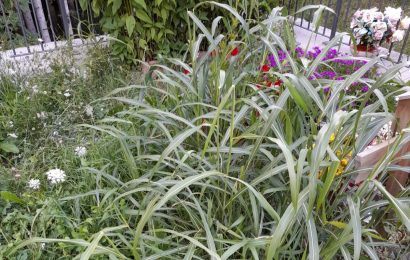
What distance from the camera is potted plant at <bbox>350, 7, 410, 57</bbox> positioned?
3082 mm

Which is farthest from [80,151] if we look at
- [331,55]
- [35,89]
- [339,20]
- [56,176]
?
[339,20]

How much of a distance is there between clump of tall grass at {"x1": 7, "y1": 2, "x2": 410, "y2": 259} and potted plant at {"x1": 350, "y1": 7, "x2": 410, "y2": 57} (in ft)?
4.75

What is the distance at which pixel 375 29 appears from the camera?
3086mm

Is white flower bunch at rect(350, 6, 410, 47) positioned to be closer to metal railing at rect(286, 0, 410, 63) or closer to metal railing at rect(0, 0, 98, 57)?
metal railing at rect(286, 0, 410, 63)

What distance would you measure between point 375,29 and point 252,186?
2.23 meters

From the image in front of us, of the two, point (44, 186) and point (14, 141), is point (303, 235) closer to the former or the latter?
point (44, 186)

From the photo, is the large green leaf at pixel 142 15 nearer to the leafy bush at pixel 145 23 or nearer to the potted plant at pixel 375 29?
the leafy bush at pixel 145 23

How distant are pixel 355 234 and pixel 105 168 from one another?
1.20 metres

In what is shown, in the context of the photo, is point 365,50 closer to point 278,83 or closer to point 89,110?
point 278,83

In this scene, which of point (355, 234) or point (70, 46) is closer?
point (355, 234)

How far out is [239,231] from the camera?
152cm

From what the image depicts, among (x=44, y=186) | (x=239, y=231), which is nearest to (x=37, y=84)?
(x=44, y=186)

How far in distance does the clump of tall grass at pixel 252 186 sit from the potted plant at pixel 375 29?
145 centimetres

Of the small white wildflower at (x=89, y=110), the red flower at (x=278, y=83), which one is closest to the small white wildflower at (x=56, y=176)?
the small white wildflower at (x=89, y=110)
